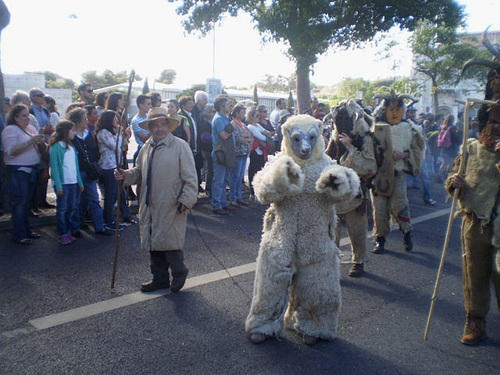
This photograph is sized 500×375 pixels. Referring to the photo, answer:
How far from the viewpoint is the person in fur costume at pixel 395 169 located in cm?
662

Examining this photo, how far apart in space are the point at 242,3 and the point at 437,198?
34.8 ft

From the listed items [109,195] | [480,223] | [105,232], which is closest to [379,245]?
[480,223]

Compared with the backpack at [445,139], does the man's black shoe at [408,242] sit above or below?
below

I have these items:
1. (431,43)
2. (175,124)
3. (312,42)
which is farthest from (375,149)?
(431,43)

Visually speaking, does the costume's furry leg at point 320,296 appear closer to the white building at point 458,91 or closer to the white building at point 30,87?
the white building at point 458,91

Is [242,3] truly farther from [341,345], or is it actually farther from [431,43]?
[341,345]

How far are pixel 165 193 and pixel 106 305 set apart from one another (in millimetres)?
1286

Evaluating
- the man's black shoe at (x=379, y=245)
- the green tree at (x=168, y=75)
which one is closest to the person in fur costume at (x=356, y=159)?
the man's black shoe at (x=379, y=245)

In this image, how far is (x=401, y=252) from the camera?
6.85 metres

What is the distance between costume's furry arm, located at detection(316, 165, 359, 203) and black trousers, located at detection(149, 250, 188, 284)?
1.88 meters

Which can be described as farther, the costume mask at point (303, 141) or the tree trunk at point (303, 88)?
the tree trunk at point (303, 88)

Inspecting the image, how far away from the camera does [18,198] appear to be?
257 inches

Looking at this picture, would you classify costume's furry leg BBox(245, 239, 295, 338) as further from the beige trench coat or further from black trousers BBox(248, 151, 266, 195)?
black trousers BBox(248, 151, 266, 195)

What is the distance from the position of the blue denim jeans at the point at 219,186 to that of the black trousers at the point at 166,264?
3842 mm
